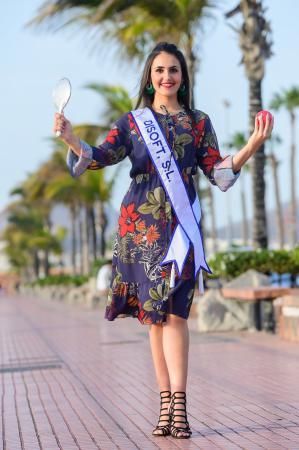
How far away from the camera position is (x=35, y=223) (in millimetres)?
94062

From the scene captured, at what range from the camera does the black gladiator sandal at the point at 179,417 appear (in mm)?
6059

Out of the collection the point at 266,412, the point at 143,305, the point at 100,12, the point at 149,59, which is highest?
the point at 100,12

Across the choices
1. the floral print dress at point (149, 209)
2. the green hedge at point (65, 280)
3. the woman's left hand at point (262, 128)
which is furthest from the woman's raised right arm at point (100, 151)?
the green hedge at point (65, 280)

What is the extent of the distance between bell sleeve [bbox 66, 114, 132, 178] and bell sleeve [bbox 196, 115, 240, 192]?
1.25ft

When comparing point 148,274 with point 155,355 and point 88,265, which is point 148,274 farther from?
point 88,265

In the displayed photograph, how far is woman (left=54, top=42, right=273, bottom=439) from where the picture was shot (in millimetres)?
6098

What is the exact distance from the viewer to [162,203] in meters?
6.18

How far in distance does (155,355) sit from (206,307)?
9908 millimetres

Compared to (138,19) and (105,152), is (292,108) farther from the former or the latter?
(105,152)

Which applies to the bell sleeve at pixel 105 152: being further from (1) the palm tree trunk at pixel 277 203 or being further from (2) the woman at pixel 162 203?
(1) the palm tree trunk at pixel 277 203

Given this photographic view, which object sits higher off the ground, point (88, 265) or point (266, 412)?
point (88, 265)

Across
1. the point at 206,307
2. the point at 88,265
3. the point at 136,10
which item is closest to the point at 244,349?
the point at 206,307

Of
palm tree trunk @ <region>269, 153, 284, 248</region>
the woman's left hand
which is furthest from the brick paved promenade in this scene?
palm tree trunk @ <region>269, 153, 284, 248</region>

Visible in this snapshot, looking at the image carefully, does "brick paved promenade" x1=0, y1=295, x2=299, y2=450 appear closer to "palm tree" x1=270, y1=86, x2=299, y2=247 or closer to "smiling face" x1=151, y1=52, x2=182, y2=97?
"smiling face" x1=151, y1=52, x2=182, y2=97
